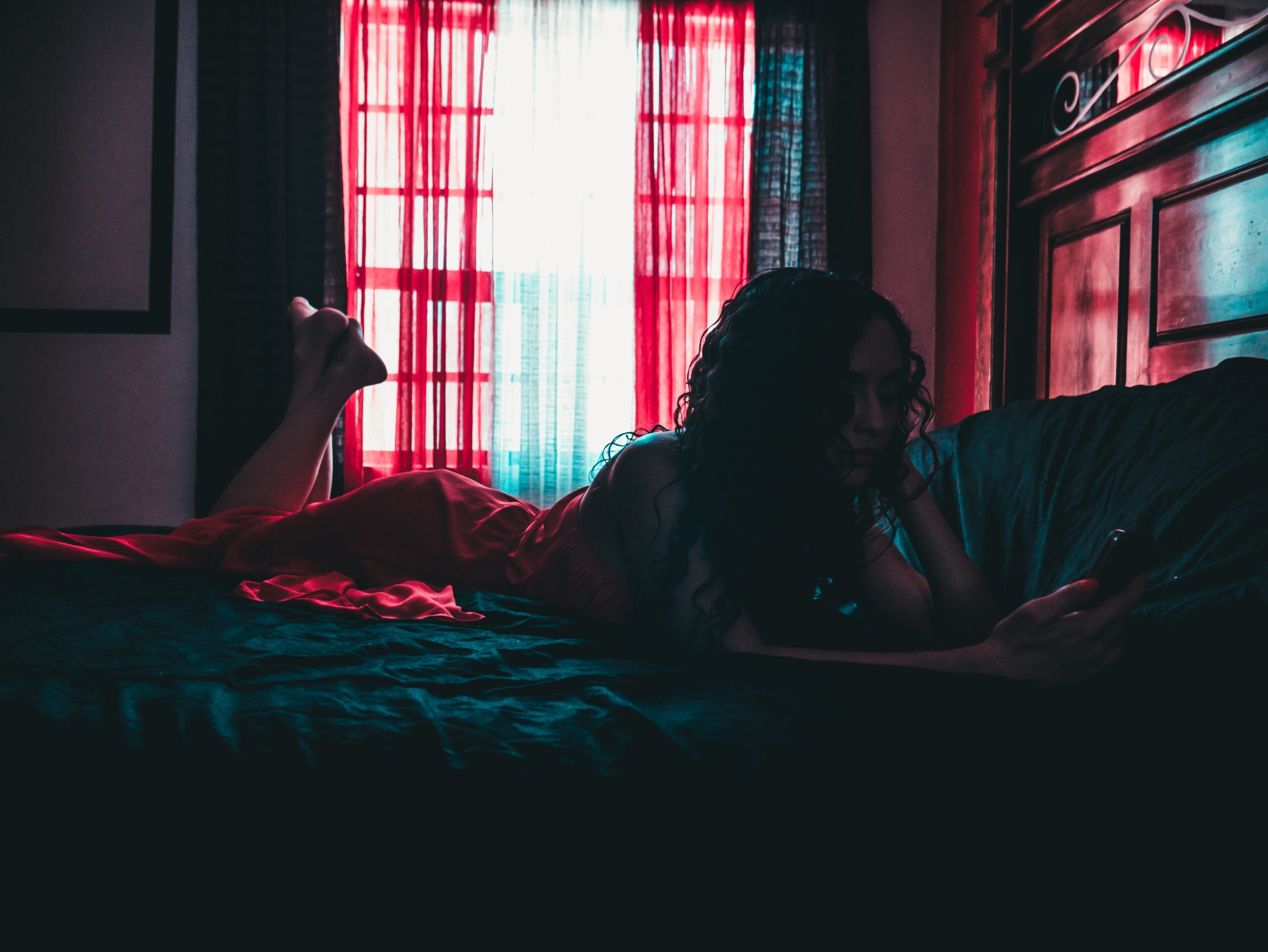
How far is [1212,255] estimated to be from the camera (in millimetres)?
1812

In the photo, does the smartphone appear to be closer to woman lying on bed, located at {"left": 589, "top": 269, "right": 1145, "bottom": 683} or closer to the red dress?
woman lying on bed, located at {"left": 589, "top": 269, "right": 1145, "bottom": 683}

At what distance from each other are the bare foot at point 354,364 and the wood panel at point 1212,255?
200 cm

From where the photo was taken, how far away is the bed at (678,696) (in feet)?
2.12

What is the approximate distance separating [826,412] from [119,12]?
3.53 metres

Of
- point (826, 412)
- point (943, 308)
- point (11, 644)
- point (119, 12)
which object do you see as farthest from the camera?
point (943, 308)

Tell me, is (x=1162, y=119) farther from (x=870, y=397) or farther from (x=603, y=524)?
(x=603, y=524)

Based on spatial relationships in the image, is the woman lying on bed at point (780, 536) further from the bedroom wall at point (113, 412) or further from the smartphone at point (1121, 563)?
the bedroom wall at point (113, 412)

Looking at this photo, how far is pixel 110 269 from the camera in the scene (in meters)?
3.22

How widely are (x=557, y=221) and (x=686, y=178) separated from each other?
1.84ft

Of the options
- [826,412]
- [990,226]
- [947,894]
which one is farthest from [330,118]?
[947,894]

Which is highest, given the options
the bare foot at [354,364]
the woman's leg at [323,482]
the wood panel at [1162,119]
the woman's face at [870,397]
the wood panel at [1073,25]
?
the wood panel at [1073,25]

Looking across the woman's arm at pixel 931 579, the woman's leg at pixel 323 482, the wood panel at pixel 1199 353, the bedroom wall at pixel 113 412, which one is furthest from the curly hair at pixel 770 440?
the bedroom wall at pixel 113 412

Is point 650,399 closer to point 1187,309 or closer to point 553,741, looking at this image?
point 1187,309

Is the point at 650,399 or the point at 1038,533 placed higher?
the point at 650,399
